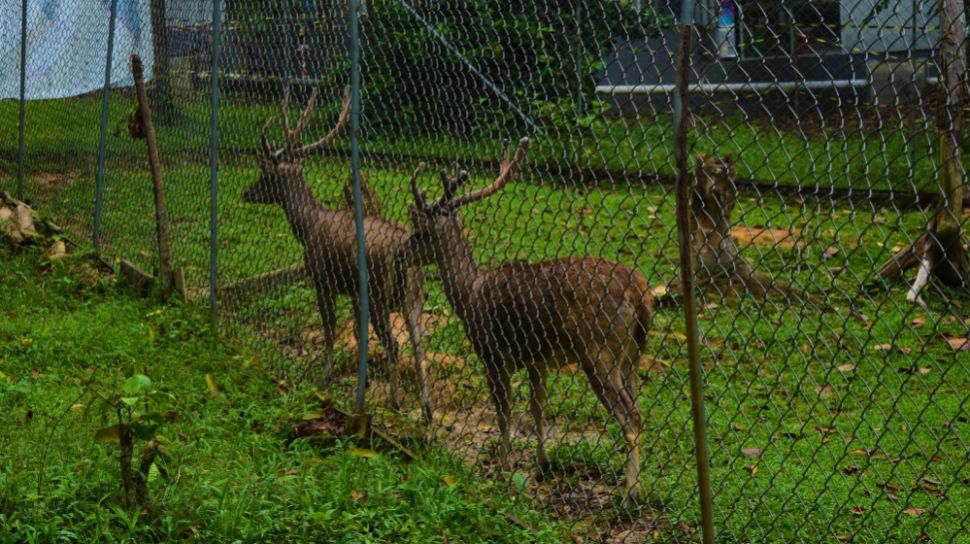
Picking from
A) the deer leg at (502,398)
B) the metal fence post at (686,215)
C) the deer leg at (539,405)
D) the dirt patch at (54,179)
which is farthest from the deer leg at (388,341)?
the dirt patch at (54,179)

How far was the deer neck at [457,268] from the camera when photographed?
6578 millimetres

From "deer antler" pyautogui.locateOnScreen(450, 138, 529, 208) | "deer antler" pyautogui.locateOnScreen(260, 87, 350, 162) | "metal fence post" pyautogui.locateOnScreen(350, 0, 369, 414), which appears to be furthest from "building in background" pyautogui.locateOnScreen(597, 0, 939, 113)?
"deer antler" pyautogui.locateOnScreen(260, 87, 350, 162)

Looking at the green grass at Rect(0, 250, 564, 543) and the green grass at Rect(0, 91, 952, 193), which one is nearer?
the green grass at Rect(0, 91, 952, 193)

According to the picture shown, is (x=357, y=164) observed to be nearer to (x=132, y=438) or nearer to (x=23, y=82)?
(x=132, y=438)

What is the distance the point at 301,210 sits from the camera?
8.52 m

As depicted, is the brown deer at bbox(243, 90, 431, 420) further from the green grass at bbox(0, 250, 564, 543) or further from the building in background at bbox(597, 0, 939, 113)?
the building in background at bbox(597, 0, 939, 113)

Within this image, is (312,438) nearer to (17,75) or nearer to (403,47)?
(403,47)

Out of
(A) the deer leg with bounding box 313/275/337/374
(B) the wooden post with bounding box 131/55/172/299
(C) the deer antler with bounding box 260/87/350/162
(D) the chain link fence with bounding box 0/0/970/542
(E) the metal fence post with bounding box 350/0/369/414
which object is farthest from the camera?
(B) the wooden post with bounding box 131/55/172/299

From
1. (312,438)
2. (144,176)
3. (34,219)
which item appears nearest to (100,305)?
(144,176)

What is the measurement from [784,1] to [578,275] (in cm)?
218

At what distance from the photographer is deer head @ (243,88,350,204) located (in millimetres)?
7734

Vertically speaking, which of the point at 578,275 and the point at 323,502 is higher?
the point at 578,275

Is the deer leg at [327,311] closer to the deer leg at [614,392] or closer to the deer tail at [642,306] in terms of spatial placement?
the deer leg at [614,392]

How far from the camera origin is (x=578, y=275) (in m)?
5.62
